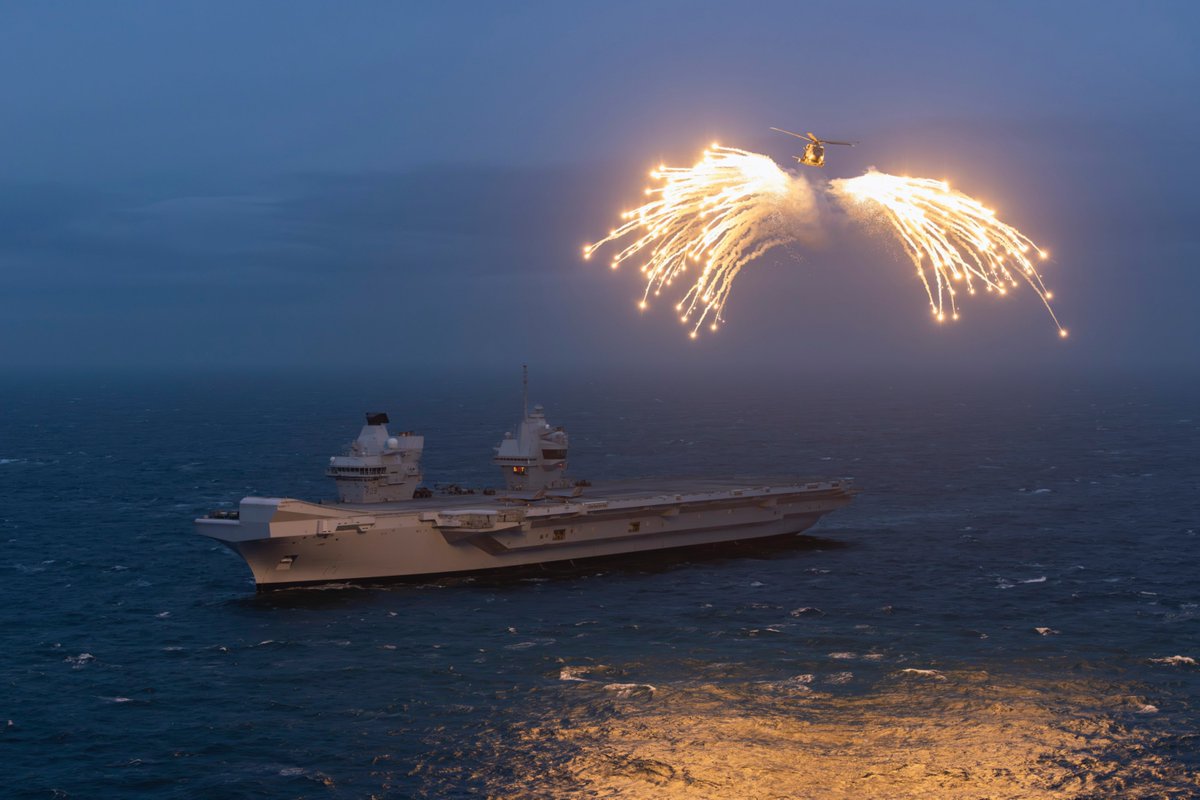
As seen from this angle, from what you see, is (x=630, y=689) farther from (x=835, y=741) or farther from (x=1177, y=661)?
(x=1177, y=661)

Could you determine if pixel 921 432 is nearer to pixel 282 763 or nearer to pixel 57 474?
pixel 57 474

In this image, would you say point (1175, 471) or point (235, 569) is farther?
point (1175, 471)

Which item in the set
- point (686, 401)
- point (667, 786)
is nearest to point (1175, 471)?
point (667, 786)

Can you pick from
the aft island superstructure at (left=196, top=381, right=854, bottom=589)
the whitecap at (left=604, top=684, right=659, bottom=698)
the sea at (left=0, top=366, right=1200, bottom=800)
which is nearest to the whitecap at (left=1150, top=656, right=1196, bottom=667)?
the sea at (left=0, top=366, right=1200, bottom=800)

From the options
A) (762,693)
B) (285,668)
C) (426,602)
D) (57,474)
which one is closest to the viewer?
(762,693)

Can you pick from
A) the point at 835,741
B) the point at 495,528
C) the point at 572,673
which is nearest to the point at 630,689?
the point at 572,673
